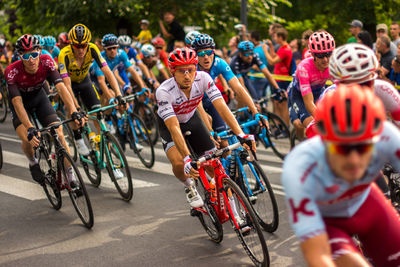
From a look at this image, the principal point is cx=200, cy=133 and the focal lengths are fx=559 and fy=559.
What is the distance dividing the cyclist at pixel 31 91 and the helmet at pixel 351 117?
4722mm

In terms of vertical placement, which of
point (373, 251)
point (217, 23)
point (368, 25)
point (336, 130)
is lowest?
point (368, 25)

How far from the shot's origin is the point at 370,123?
2422 mm

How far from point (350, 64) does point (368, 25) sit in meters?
18.7

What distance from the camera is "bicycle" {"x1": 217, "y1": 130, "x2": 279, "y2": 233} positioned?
5.93 meters

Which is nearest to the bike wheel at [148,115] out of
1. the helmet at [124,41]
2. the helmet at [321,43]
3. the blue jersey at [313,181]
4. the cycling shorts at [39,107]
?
the helmet at [124,41]

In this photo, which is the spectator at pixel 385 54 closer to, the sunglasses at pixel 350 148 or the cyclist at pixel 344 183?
the cyclist at pixel 344 183

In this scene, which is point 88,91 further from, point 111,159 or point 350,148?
point 350,148

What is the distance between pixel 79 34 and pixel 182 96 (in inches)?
128

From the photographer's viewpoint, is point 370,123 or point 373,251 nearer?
point 370,123

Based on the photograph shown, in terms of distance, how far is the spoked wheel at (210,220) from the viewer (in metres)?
5.64

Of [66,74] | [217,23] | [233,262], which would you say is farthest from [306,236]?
[217,23]

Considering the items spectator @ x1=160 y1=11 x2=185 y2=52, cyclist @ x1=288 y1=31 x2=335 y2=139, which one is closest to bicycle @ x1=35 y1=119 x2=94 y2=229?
cyclist @ x1=288 y1=31 x2=335 y2=139

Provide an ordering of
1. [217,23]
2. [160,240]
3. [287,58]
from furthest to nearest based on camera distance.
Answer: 1. [217,23]
2. [287,58]
3. [160,240]

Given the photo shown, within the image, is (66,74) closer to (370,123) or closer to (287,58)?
(287,58)
